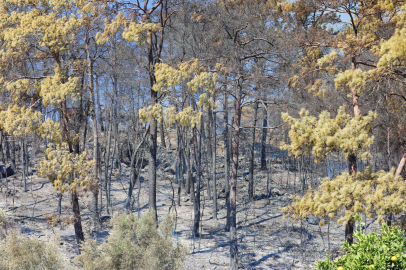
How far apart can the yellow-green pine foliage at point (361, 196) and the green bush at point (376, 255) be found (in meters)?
2.53

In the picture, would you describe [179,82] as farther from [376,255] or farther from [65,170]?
[376,255]

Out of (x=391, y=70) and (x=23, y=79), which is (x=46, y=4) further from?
(x=391, y=70)

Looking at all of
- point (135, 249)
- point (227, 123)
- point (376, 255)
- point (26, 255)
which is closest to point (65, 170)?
point (26, 255)

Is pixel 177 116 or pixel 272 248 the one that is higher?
pixel 177 116

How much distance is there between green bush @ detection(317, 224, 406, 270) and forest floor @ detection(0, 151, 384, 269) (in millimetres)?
7112

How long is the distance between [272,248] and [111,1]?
11.6 m

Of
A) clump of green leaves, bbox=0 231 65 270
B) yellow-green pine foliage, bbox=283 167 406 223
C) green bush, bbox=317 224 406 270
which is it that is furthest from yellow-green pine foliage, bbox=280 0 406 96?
clump of green leaves, bbox=0 231 65 270

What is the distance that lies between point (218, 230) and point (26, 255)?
1109 centimetres

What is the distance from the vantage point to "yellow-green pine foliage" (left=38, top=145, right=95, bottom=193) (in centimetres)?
936

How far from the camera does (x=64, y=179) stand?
9.52 metres

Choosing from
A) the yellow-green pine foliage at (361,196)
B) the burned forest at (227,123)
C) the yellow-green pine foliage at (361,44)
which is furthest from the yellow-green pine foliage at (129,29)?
the yellow-green pine foliage at (361,196)

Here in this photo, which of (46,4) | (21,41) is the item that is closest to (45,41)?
(21,41)

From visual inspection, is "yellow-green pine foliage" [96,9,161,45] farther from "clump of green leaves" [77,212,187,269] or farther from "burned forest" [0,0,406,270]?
"clump of green leaves" [77,212,187,269]

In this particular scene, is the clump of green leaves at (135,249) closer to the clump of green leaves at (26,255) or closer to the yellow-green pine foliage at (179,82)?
the clump of green leaves at (26,255)
